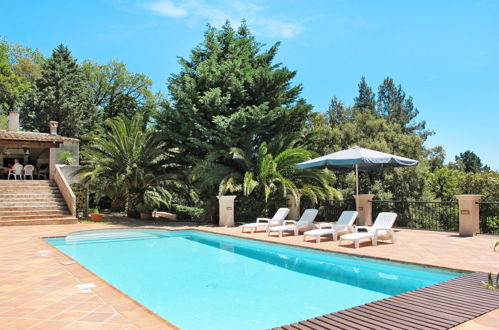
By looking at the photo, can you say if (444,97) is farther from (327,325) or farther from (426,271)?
(327,325)

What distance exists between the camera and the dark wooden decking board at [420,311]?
3.76 meters

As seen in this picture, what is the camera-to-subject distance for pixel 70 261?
7461 millimetres

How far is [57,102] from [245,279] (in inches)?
1131

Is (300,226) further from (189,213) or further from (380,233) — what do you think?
(189,213)

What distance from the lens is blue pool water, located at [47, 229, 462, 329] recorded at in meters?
5.28

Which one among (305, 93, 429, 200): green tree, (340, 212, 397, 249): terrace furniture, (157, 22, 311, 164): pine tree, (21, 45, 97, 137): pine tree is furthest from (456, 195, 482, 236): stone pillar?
(21, 45, 97, 137): pine tree

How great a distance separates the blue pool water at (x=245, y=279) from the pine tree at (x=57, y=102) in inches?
871

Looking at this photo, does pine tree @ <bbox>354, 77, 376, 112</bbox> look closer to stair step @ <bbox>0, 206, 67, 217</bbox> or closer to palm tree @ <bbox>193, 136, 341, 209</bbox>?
palm tree @ <bbox>193, 136, 341, 209</bbox>

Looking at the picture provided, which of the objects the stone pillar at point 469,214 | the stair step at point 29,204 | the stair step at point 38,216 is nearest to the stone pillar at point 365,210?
the stone pillar at point 469,214


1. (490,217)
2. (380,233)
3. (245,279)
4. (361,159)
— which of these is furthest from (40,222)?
(490,217)

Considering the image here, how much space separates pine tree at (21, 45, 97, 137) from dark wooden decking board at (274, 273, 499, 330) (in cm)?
3094

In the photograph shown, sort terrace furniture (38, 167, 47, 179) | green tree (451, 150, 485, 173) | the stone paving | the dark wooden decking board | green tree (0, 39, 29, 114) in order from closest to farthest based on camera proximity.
Result: the dark wooden decking board → the stone paving → terrace furniture (38, 167, 47, 179) → green tree (0, 39, 29, 114) → green tree (451, 150, 485, 173)

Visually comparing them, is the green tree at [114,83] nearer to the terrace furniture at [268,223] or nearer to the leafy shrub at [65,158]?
the leafy shrub at [65,158]

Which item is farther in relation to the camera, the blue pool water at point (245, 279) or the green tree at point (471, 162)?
the green tree at point (471, 162)
